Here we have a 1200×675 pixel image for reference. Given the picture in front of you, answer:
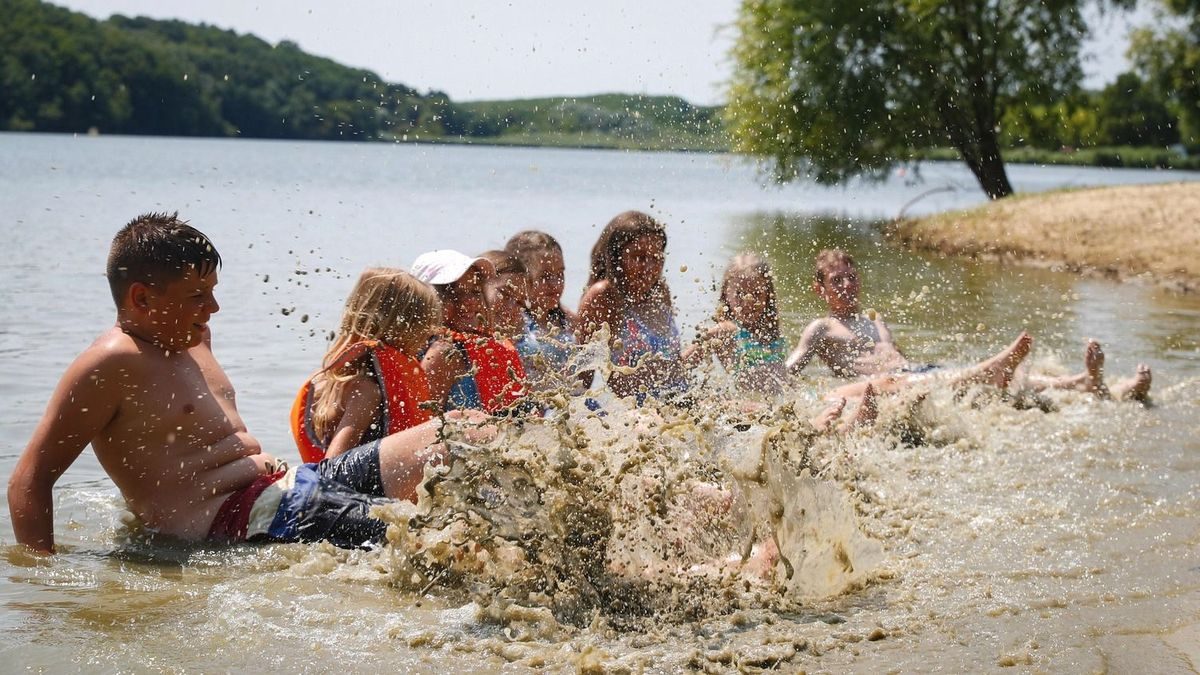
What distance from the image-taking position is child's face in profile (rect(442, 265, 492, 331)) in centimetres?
603

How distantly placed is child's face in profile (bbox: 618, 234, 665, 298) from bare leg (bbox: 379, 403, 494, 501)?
6.84 feet

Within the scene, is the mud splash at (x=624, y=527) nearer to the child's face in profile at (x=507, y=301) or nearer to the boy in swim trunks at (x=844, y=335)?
the child's face in profile at (x=507, y=301)

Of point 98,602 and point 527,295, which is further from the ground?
point 527,295

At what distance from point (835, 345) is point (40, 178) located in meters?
30.5

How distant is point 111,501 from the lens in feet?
19.7

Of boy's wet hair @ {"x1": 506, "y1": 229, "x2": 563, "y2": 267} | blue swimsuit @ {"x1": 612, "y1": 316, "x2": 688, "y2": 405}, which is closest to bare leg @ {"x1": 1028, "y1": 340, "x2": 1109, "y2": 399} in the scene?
blue swimsuit @ {"x1": 612, "y1": 316, "x2": 688, "y2": 405}

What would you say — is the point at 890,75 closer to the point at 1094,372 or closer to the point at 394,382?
the point at 1094,372

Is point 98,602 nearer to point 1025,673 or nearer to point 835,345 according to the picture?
point 1025,673

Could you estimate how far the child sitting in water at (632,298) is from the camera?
268 inches

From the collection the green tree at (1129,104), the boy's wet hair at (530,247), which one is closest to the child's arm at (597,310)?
the boy's wet hair at (530,247)

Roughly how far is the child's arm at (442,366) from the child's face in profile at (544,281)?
124cm

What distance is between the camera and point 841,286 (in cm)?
834

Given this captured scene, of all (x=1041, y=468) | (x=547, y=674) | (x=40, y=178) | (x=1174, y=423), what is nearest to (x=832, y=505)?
(x=547, y=674)

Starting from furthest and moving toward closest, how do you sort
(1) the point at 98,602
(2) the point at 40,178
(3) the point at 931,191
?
(2) the point at 40,178, (3) the point at 931,191, (1) the point at 98,602
